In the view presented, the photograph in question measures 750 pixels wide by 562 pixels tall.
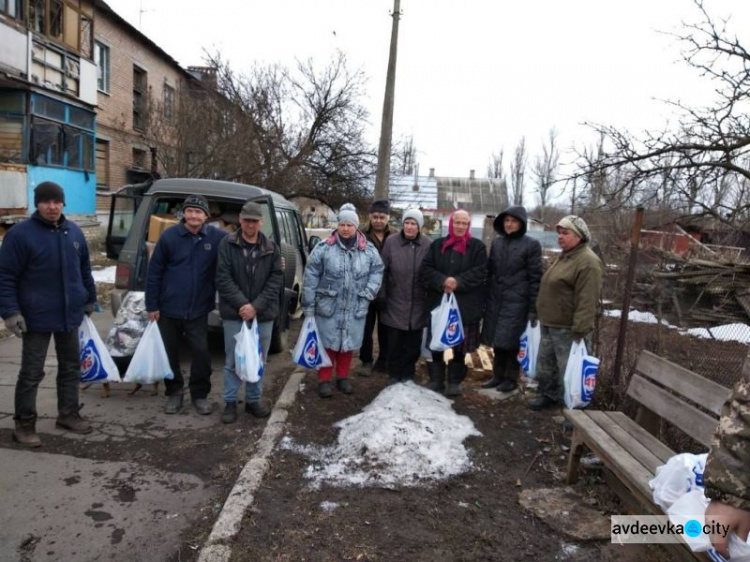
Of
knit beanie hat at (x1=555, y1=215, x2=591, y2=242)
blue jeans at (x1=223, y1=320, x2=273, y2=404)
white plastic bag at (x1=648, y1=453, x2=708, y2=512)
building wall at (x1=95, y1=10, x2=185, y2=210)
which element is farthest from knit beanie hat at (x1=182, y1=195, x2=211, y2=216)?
building wall at (x1=95, y1=10, x2=185, y2=210)

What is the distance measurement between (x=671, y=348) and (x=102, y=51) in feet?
65.3

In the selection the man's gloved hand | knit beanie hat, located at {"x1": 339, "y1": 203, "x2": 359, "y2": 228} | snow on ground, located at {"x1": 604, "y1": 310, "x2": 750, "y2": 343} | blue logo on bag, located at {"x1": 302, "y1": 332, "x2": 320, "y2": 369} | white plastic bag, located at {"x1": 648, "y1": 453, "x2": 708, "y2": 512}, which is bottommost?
snow on ground, located at {"x1": 604, "y1": 310, "x2": 750, "y2": 343}

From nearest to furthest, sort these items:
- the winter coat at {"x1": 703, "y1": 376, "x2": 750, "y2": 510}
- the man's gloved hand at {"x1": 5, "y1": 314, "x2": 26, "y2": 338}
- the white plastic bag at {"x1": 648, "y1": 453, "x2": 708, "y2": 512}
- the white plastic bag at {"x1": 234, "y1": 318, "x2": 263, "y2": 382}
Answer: the winter coat at {"x1": 703, "y1": 376, "x2": 750, "y2": 510}, the white plastic bag at {"x1": 648, "y1": 453, "x2": 708, "y2": 512}, the man's gloved hand at {"x1": 5, "y1": 314, "x2": 26, "y2": 338}, the white plastic bag at {"x1": 234, "y1": 318, "x2": 263, "y2": 382}

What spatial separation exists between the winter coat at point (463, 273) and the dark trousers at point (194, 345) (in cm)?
199

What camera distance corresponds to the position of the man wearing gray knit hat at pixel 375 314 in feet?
18.1

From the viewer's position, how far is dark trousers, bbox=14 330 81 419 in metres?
3.63

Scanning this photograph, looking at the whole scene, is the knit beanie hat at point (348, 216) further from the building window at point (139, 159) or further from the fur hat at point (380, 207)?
the building window at point (139, 159)

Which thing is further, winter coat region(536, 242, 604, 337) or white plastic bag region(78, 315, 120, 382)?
white plastic bag region(78, 315, 120, 382)

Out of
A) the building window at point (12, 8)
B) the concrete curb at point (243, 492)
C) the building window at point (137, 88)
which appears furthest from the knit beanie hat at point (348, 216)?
the building window at point (137, 88)

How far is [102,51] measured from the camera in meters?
18.3

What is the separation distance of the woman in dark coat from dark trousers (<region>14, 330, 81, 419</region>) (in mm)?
3436

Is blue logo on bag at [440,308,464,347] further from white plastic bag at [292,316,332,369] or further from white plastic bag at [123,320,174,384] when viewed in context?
white plastic bag at [123,320,174,384]

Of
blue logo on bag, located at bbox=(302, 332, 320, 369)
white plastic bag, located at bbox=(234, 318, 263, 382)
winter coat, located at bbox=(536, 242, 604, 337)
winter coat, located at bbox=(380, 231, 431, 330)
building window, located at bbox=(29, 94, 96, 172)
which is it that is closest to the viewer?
winter coat, located at bbox=(536, 242, 604, 337)

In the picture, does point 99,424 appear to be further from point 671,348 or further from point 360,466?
point 671,348
